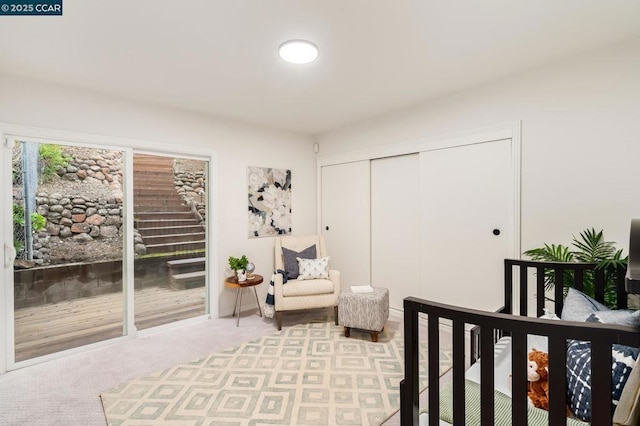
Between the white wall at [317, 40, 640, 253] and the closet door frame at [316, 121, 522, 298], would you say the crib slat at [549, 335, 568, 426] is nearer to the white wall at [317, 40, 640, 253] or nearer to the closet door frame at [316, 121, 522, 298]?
the white wall at [317, 40, 640, 253]

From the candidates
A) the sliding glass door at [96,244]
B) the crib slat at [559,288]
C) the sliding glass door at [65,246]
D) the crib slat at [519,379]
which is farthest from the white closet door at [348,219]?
the crib slat at [519,379]

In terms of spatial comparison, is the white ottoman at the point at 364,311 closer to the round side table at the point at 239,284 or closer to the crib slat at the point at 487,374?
the round side table at the point at 239,284

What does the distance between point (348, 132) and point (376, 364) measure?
112 inches

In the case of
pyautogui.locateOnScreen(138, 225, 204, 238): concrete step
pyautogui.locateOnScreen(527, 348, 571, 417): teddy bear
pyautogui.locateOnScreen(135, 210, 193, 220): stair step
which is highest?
pyautogui.locateOnScreen(135, 210, 193, 220): stair step

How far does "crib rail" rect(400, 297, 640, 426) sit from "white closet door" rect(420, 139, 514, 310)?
1.98 m

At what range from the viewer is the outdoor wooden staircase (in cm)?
321

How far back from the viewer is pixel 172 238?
344 centimetres

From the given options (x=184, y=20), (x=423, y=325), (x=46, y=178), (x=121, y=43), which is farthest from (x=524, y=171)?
(x=46, y=178)

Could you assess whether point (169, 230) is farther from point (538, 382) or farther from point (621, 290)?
point (621, 290)

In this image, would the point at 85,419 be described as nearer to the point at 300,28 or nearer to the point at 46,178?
the point at 46,178

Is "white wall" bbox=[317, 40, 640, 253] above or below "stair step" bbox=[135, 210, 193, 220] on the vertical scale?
above

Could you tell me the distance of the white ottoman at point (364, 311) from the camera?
287cm

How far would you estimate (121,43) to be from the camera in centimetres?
203

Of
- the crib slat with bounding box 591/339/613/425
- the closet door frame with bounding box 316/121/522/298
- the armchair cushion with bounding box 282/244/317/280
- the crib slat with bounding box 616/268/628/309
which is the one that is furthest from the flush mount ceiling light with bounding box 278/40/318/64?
the crib slat with bounding box 616/268/628/309
